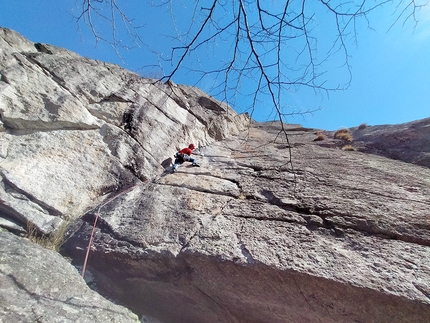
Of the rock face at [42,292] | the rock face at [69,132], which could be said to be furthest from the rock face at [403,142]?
the rock face at [42,292]

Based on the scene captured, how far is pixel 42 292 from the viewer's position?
2.68m

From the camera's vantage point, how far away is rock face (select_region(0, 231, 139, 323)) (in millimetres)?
2354

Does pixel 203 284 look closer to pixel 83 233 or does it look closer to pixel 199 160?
pixel 83 233

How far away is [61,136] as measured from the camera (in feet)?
19.9

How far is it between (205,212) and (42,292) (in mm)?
2432

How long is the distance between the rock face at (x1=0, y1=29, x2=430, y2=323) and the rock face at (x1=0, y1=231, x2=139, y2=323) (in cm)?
102

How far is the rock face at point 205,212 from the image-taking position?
3.34 metres

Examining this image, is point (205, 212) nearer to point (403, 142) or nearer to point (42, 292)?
point (42, 292)

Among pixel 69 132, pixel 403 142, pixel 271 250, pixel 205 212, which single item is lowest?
pixel 271 250

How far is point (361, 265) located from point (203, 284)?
6.20ft

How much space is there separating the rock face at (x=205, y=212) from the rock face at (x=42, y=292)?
1.02m

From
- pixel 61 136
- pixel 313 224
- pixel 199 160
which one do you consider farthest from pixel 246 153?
pixel 61 136

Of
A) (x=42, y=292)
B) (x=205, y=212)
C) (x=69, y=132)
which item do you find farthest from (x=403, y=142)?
(x=42, y=292)

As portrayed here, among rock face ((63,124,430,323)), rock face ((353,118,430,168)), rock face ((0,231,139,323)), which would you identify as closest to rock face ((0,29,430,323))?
rock face ((63,124,430,323))
